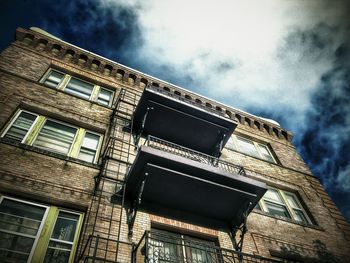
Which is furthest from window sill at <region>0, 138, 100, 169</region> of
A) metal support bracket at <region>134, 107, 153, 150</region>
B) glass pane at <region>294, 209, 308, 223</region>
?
glass pane at <region>294, 209, 308, 223</region>

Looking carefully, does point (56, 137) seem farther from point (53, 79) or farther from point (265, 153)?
point (265, 153)

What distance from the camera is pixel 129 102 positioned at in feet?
41.4

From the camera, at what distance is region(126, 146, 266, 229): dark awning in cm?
844

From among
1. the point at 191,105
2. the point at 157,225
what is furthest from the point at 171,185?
the point at 191,105

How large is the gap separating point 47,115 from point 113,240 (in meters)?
5.59

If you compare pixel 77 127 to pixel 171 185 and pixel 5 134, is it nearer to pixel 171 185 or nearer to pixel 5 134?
pixel 5 134

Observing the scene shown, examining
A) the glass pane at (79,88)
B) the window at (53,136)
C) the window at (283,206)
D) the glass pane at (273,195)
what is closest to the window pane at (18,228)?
the window at (53,136)

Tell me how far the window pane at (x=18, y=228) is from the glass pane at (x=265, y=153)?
1132 centimetres

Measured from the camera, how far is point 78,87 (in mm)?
12688

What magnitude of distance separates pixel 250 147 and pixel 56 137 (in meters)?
9.97

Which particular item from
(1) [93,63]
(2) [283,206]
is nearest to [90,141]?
(1) [93,63]

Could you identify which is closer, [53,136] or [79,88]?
[53,136]

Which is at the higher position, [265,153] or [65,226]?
[265,153]

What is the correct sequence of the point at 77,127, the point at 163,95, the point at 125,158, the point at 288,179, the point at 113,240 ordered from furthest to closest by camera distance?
the point at 288,179, the point at 163,95, the point at 77,127, the point at 125,158, the point at 113,240
